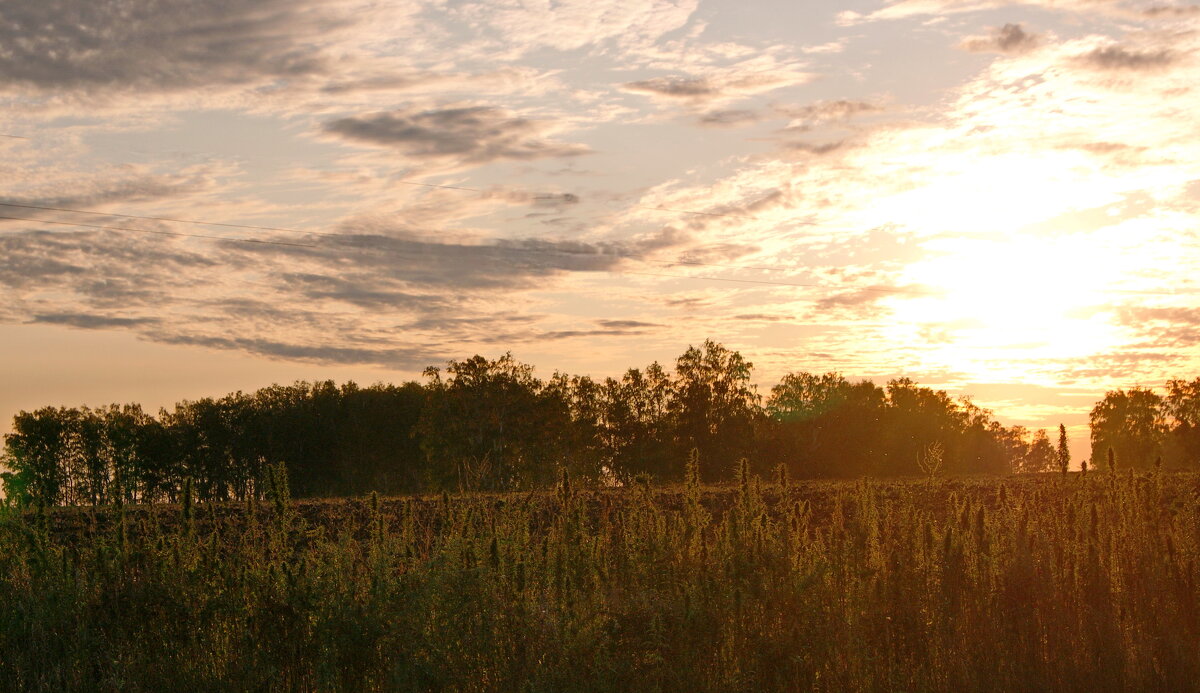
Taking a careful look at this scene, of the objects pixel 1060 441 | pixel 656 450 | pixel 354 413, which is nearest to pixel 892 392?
pixel 656 450

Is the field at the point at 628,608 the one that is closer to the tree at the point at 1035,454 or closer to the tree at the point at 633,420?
the tree at the point at 633,420

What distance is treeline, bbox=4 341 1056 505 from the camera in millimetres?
67062

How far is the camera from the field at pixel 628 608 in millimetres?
8672

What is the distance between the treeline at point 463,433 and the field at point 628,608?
54.8 metres

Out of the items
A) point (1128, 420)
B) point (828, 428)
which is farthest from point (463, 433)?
point (1128, 420)

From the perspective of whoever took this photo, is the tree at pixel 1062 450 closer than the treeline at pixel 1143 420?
Yes

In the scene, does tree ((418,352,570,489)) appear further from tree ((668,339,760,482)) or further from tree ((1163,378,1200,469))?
tree ((1163,378,1200,469))

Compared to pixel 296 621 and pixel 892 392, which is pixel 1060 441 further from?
pixel 892 392

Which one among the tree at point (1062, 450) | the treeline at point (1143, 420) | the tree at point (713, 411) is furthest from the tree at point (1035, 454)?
the tree at point (1062, 450)

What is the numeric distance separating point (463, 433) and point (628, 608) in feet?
188

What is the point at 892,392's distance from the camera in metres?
93.8

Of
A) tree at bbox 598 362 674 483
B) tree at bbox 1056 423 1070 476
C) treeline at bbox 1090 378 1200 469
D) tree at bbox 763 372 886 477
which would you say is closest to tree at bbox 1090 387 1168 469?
treeline at bbox 1090 378 1200 469

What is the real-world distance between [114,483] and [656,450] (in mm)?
62987

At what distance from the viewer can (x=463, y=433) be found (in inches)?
2569
